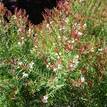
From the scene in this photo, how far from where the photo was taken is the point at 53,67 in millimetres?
3854

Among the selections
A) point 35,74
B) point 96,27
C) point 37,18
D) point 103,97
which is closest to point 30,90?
point 35,74

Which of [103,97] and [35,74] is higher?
[35,74]

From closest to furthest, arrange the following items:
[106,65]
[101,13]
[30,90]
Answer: [106,65]
[30,90]
[101,13]

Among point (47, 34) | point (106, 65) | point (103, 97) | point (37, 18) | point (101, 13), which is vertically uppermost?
point (37, 18)

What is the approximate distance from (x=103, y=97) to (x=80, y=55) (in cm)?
46

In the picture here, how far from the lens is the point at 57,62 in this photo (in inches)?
150

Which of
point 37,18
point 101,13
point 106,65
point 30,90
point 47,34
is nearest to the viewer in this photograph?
point 106,65

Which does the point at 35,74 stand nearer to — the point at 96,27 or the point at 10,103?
the point at 10,103

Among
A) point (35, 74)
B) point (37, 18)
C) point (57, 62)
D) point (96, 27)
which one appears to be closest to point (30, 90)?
point (35, 74)

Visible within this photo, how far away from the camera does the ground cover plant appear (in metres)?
3.84

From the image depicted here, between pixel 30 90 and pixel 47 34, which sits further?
pixel 47 34

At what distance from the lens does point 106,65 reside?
3730mm

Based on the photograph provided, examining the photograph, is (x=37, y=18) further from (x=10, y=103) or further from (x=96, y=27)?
(x=10, y=103)

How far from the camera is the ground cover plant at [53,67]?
12.6ft
